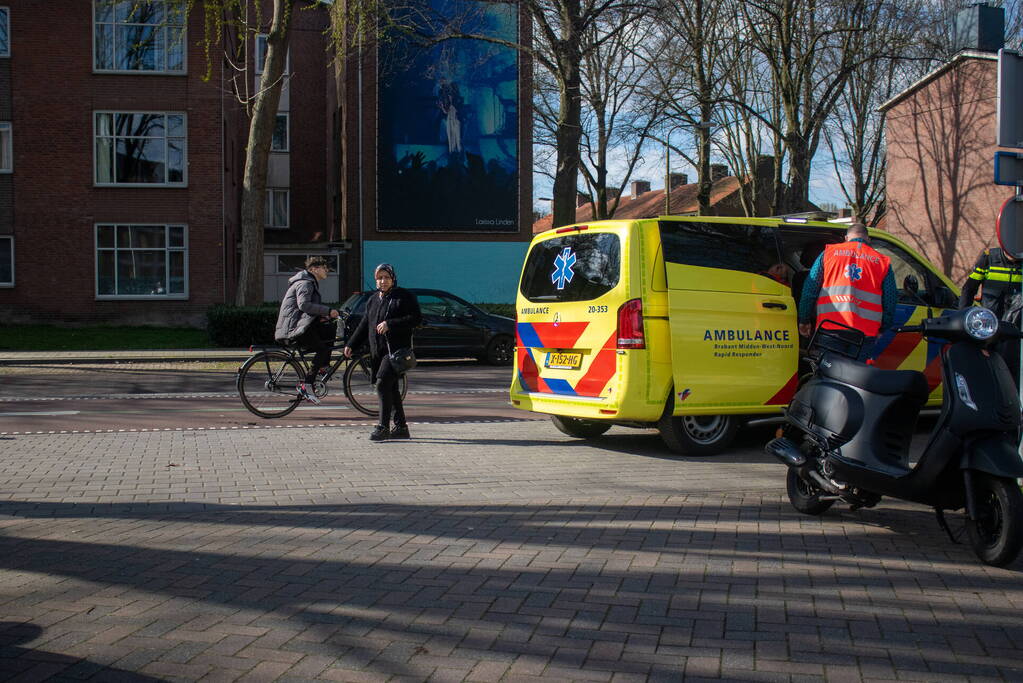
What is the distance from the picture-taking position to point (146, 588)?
184 inches

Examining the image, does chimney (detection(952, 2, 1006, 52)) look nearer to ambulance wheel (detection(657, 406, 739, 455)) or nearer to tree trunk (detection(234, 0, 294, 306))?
tree trunk (detection(234, 0, 294, 306))

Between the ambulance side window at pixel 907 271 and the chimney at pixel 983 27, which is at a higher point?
the chimney at pixel 983 27

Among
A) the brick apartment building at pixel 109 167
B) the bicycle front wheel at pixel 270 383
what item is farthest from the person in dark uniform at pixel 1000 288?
the brick apartment building at pixel 109 167

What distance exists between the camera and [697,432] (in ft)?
28.7

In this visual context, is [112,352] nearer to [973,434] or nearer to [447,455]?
[447,455]

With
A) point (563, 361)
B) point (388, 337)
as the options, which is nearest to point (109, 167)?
point (388, 337)

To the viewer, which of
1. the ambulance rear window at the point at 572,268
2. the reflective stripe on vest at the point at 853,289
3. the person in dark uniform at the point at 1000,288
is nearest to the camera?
the reflective stripe on vest at the point at 853,289

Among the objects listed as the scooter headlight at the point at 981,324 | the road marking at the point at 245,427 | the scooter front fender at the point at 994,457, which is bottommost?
the road marking at the point at 245,427

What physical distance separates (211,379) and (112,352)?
6.95 metres

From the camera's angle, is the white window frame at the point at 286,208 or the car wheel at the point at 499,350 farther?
the white window frame at the point at 286,208

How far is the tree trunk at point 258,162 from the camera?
23906 millimetres

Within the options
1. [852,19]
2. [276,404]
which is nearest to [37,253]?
[276,404]

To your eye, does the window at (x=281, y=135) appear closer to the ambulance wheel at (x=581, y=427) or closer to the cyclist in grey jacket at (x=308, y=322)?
the cyclist in grey jacket at (x=308, y=322)

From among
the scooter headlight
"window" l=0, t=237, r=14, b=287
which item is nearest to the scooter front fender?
the scooter headlight
